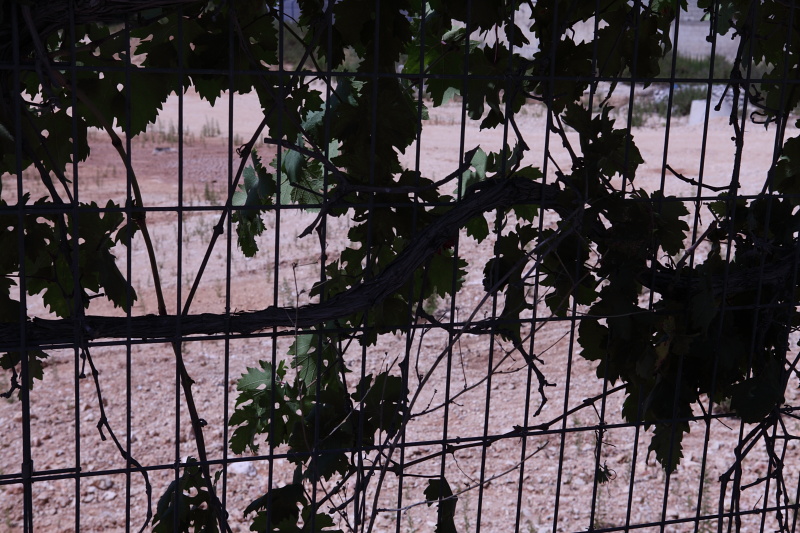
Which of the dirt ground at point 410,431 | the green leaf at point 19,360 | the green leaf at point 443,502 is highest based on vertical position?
the green leaf at point 19,360

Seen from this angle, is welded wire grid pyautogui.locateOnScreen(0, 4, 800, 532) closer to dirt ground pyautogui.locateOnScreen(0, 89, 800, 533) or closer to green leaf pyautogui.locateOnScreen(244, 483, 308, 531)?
dirt ground pyautogui.locateOnScreen(0, 89, 800, 533)

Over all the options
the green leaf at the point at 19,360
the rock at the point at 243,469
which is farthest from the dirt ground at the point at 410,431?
the green leaf at the point at 19,360

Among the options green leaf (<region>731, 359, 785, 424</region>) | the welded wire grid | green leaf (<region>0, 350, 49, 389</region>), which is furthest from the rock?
green leaf (<region>731, 359, 785, 424</region>)

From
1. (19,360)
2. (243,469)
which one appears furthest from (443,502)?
(243,469)

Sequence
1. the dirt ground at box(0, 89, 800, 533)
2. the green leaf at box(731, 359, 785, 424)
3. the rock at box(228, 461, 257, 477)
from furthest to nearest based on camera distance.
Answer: the rock at box(228, 461, 257, 477) → the dirt ground at box(0, 89, 800, 533) → the green leaf at box(731, 359, 785, 424)

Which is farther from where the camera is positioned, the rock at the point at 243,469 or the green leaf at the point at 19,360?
the rock at the point at 243,469

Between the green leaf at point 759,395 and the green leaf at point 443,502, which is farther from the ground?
the green leaf at point 759,395

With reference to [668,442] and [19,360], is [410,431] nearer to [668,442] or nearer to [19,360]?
[668,442]

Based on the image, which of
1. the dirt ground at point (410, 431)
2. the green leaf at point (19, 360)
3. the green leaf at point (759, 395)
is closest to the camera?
the green leaf at point (19, 360)

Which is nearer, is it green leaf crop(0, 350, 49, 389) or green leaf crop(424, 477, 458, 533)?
green leaf crop(0, 350, 49, 389)

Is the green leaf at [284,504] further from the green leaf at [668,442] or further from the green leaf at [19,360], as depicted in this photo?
the green leaf at [668,442]

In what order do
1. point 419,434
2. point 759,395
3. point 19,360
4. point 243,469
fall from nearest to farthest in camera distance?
point 19,360 → point 759,395 → point 243,469 → point 419,434

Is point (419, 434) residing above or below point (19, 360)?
below

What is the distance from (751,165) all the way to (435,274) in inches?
326
